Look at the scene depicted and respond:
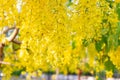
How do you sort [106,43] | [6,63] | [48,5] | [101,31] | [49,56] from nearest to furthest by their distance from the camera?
[48,5], [49,56], [101,31], [106,43], [6,63]

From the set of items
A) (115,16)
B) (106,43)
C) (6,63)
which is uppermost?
(115,16)

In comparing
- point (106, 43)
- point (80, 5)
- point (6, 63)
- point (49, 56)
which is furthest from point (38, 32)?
point (6, 63)

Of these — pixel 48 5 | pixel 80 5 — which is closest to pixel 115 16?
pixel 80 5

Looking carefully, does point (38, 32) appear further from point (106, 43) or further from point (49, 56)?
point (106, 43)

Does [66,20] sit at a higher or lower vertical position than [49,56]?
higher

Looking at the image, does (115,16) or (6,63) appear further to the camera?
(6,63)

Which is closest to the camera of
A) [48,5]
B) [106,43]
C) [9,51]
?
[48,5]

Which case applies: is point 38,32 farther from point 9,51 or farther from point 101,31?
point 9,51

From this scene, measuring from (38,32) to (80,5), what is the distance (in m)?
0.26

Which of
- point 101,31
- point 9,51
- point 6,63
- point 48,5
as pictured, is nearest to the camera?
point 48,5

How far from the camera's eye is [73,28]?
171 centimetres

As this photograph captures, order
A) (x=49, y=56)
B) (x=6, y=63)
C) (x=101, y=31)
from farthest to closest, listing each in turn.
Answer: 1. (x=6, y=63)
2. (x=101, y=31)
3. (x=49, y=56)

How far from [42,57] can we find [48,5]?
1.12 feet

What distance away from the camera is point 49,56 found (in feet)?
5.69
